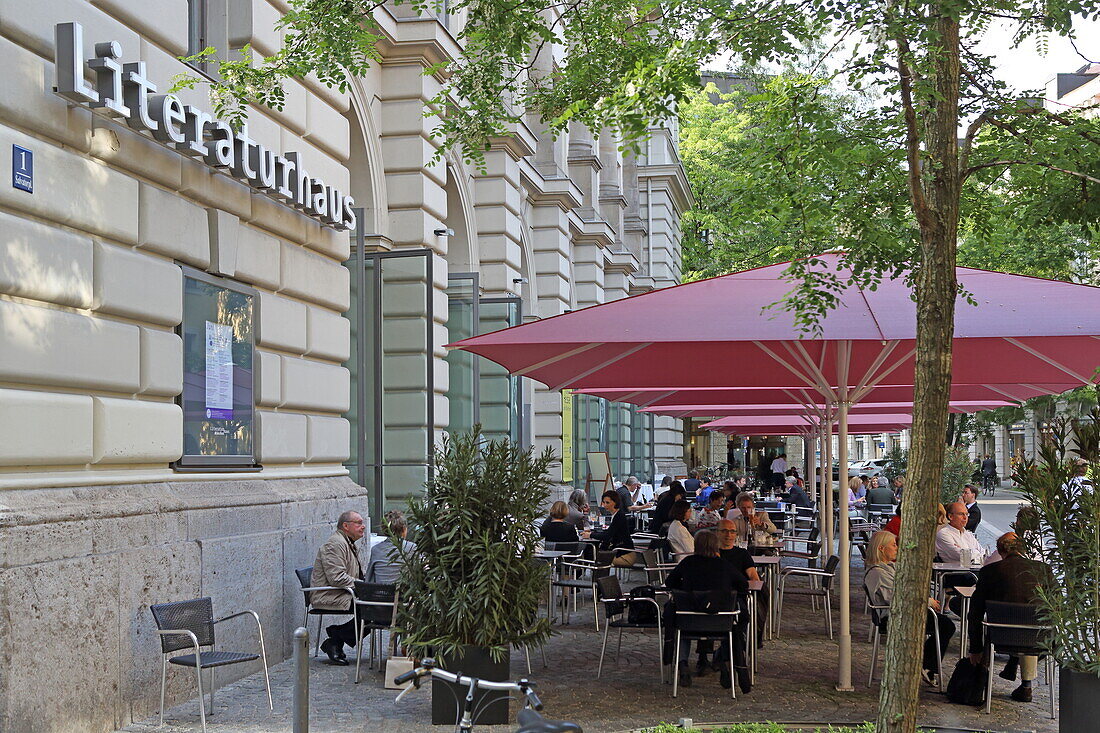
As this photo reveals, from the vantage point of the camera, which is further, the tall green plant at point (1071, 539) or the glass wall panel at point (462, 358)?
the glass wall panel at point (462, 358)

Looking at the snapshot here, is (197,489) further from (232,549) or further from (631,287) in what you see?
(631,287)

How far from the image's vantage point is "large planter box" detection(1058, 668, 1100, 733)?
640 cm

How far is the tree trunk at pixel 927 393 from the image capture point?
18.0ft

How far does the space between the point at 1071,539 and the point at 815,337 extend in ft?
6.42

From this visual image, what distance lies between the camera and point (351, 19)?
23.3 feet

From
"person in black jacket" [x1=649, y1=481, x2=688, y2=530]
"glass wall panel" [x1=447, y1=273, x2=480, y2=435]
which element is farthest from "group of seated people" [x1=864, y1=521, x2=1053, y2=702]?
"glass wall panel" [x1=447, y1=273, x2=480, y2=435]

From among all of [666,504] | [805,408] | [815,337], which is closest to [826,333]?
[815,337]

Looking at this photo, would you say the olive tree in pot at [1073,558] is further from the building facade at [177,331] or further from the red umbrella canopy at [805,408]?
the red umbrella canopy at [805,408]

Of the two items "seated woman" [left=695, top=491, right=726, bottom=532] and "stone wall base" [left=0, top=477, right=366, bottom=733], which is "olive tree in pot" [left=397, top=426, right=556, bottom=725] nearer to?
"stone wall base" [left=0, top=477, right=366, bottom=733]

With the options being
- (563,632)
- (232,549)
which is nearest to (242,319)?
(232,549)

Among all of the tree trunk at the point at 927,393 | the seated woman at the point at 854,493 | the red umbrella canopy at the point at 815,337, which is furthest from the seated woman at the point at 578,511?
the tree trunk at the point at 927,393

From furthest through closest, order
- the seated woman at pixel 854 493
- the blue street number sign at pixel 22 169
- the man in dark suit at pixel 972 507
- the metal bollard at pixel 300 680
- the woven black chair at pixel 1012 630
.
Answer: the seated woman at pixel 854 493 → the man in dark suit at pixel 972 507 → the woven black chair at pixel 1012 630 → the blue street number sign at pixel 22 169 → the metal bollard at pixel 300 680

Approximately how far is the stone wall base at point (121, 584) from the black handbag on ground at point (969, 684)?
5542mm

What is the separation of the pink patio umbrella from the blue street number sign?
11.2 ft
